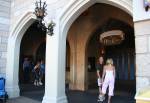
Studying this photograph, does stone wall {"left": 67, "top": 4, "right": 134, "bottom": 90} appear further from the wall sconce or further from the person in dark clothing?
the wall sconce

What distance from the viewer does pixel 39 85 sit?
35.8 feet

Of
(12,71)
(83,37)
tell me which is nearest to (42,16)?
(12,71)

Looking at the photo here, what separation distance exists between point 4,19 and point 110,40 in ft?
14.2

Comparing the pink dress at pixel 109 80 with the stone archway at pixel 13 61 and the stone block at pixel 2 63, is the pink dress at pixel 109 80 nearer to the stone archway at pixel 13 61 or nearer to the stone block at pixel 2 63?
the stone archway at pixel 13 61

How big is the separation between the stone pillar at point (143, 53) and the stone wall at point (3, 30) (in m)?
5.55

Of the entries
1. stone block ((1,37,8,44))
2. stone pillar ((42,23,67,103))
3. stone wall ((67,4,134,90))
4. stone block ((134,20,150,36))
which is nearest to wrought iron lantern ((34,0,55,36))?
stone pillar ((42,23,67,103))

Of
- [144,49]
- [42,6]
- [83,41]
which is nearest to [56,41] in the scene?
[42,6]

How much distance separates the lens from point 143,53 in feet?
12.2

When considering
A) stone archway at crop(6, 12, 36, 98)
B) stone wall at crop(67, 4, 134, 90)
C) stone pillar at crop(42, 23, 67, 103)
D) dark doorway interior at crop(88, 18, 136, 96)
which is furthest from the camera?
dark doorway interior at crop(88, 18, 136, 96)

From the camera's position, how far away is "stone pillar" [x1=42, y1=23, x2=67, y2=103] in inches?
226

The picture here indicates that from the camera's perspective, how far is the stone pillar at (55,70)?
5.73 m

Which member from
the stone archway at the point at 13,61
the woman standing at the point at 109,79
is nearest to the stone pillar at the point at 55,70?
Answer: the woman standing at the point at 109,79

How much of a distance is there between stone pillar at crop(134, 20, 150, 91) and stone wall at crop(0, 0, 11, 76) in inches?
219

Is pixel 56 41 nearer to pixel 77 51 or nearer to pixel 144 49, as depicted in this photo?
pixel 144 49
